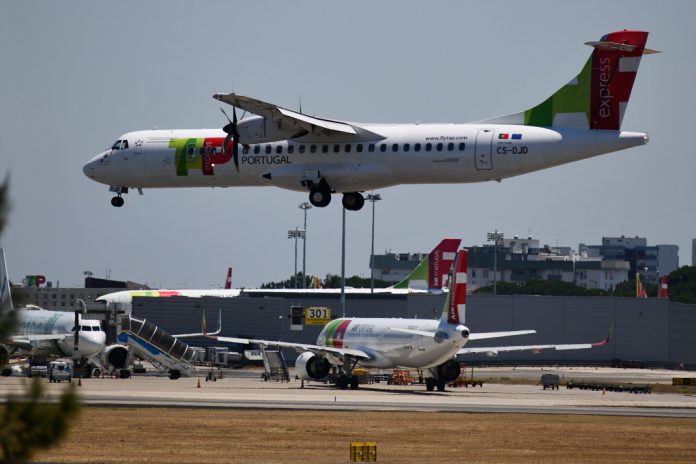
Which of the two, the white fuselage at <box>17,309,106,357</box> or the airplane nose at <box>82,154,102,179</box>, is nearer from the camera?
the airplane nose at <box>82,154,102,179</box>

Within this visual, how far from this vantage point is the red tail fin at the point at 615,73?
4694cm

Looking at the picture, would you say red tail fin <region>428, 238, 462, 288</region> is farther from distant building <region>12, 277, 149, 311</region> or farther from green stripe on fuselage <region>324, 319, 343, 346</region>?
distant building <region>12, 277, 149, 311</region>

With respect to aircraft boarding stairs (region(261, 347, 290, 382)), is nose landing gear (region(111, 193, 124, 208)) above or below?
above

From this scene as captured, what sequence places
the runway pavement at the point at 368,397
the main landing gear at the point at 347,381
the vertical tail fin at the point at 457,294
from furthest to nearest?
1. the main landing gear at the point at 347,381
2. the vertical tail fin at the point at 457,294
3. the runway pavement at the point at 368,397

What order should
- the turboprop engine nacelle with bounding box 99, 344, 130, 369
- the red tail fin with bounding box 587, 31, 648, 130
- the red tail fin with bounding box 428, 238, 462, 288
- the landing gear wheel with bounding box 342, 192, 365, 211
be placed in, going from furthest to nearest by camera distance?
1. the red tail fin with bounding box 428, 238, 462, 288
2. the turboprop engine nacelle with bounding box 99, 344, 130, 369
3. the landing gear wheel with bounding box 342, 192, 365, 211
4. the red tail fin with bounding box 587, 31, 648, 130

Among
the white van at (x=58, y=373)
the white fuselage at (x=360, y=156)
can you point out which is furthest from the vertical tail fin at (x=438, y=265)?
the white fuselage at (x=360, y=156)

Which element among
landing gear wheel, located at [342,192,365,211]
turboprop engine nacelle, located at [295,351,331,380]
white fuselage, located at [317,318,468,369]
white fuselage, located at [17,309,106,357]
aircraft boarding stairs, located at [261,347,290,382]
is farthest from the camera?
aircraft boarding stairs, located at [261,347,290,382]

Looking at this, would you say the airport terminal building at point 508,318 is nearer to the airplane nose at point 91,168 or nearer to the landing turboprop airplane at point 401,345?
the landing turboprop airplane at point 401,345

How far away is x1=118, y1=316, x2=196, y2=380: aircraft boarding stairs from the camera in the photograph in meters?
72.8

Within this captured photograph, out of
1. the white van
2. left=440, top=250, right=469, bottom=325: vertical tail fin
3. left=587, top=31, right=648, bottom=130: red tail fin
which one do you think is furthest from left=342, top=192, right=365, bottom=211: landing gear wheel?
the white van

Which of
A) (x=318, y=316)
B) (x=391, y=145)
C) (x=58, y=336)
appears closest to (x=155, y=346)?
(x=58, y=336)

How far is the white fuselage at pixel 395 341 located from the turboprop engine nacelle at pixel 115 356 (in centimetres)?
1267

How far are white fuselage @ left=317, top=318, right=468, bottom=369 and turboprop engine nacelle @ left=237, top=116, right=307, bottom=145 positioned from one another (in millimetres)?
15274

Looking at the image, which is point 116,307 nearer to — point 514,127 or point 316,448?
point 514,127
